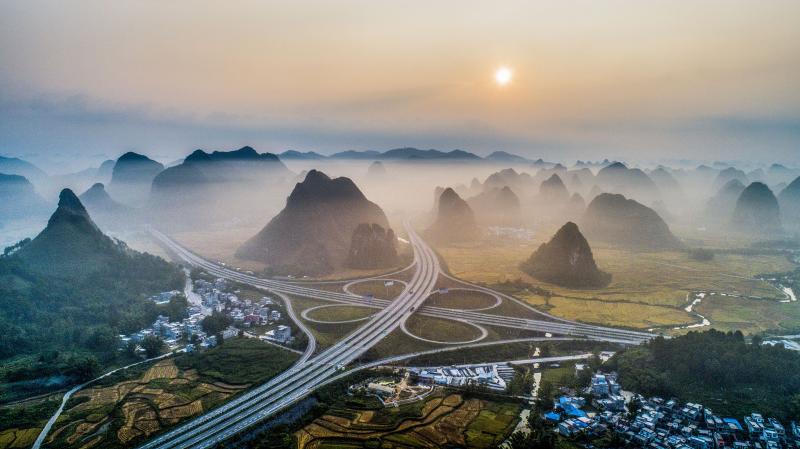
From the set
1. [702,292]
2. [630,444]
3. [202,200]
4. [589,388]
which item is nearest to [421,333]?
[589,388]

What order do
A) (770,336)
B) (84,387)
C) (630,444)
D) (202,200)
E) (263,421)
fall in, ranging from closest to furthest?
(630,444) < (263,421) < (84,387) < (770,336) < (202,200)

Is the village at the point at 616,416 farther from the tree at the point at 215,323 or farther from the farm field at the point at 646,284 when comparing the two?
the tree at the point at 215,323

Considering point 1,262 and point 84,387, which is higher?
point 1,262

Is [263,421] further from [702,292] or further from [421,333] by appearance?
[702,292]

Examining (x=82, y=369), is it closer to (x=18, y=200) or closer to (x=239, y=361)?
(x=239, y=361)

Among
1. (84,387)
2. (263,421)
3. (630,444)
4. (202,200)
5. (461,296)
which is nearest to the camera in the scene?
(630,444)

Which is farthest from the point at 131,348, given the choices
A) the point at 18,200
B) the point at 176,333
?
the point at 18,200
